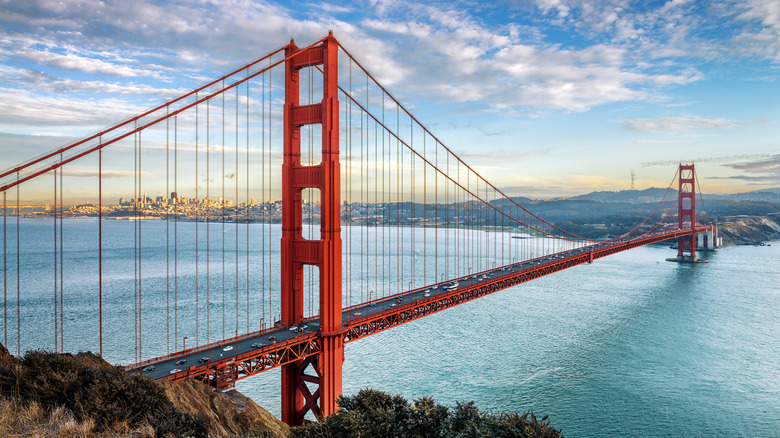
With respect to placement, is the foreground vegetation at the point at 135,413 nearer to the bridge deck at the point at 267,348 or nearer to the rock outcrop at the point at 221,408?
the rock outcrop at the point at 221,408

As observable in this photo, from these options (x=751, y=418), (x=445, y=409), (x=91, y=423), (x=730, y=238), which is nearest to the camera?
(x=91, y=423)

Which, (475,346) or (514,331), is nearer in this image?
(475,346)

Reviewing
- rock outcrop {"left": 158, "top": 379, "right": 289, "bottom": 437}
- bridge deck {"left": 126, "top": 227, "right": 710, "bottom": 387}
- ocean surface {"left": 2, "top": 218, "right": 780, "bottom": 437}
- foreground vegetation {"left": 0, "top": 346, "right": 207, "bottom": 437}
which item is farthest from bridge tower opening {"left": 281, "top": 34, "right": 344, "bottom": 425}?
foreground vegetation {"left": 0, "top": 346, "right": 207, "bottom": 437}

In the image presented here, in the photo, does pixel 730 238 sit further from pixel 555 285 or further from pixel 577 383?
pixel 577 383

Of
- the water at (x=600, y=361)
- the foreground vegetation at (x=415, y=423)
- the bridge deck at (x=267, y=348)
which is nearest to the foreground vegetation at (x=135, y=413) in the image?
the foreground vegetation at (x=415, y=423)

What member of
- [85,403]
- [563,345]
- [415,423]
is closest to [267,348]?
[85,403]

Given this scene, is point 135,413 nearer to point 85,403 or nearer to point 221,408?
point 85,403

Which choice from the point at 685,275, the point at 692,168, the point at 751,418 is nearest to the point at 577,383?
the point at 751,418
